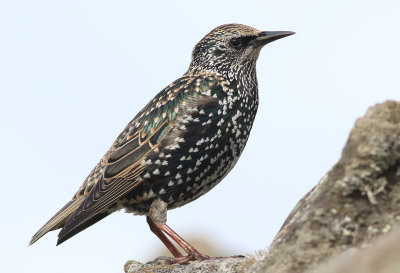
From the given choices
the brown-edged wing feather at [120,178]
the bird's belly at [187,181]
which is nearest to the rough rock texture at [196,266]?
the bird's belly at [187,181]

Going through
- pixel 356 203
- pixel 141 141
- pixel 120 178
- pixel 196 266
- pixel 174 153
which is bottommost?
pixel 196 266

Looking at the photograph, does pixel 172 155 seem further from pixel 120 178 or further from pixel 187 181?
pixel 120 178

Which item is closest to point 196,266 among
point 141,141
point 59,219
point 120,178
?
point 120,178

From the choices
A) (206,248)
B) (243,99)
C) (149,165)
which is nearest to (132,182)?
(149,165)

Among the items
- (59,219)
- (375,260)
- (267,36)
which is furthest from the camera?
(267,36)

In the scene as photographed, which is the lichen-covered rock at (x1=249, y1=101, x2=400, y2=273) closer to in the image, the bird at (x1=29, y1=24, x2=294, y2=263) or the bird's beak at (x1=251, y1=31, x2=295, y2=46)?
the bird at (x1=29, y1=24, x2=294, y2=263)

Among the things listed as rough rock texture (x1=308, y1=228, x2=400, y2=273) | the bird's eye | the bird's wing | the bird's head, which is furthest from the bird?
rough rock texture (x1=308, y1=228, x2=400, y2=273)
